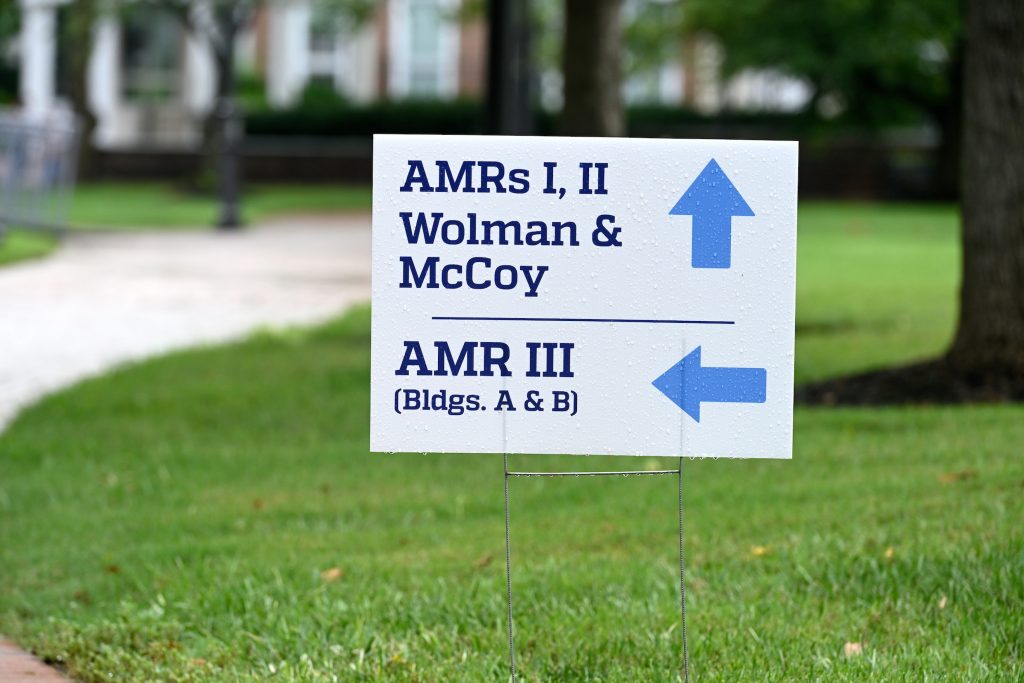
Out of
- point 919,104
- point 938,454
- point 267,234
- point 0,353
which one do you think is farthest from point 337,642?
point 919,104

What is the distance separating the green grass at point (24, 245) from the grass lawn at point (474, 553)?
895cm

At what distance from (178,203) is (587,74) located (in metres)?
21.4

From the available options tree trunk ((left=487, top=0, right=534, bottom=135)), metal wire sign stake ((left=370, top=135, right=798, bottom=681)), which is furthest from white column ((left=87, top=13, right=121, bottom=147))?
metal wire sign stake ((left=370, top=135, right=798, bottom=681))

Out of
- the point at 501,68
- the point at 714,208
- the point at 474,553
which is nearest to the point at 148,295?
the point at 501,68

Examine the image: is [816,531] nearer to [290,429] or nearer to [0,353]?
[290,429]

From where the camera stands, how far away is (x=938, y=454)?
723cm

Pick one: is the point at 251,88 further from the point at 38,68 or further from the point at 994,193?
the point at 994,193

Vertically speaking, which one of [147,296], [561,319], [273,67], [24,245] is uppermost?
[273,67]

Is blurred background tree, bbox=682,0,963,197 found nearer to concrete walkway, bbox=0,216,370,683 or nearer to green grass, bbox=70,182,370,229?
green grass, bbox=70,182,370,229

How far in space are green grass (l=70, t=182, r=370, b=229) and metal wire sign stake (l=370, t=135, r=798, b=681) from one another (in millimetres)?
22051

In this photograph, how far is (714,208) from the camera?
392 cm

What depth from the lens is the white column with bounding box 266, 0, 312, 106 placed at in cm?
4869

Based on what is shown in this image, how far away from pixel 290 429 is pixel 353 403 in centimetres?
88

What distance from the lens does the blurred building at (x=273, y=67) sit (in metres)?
46.4
